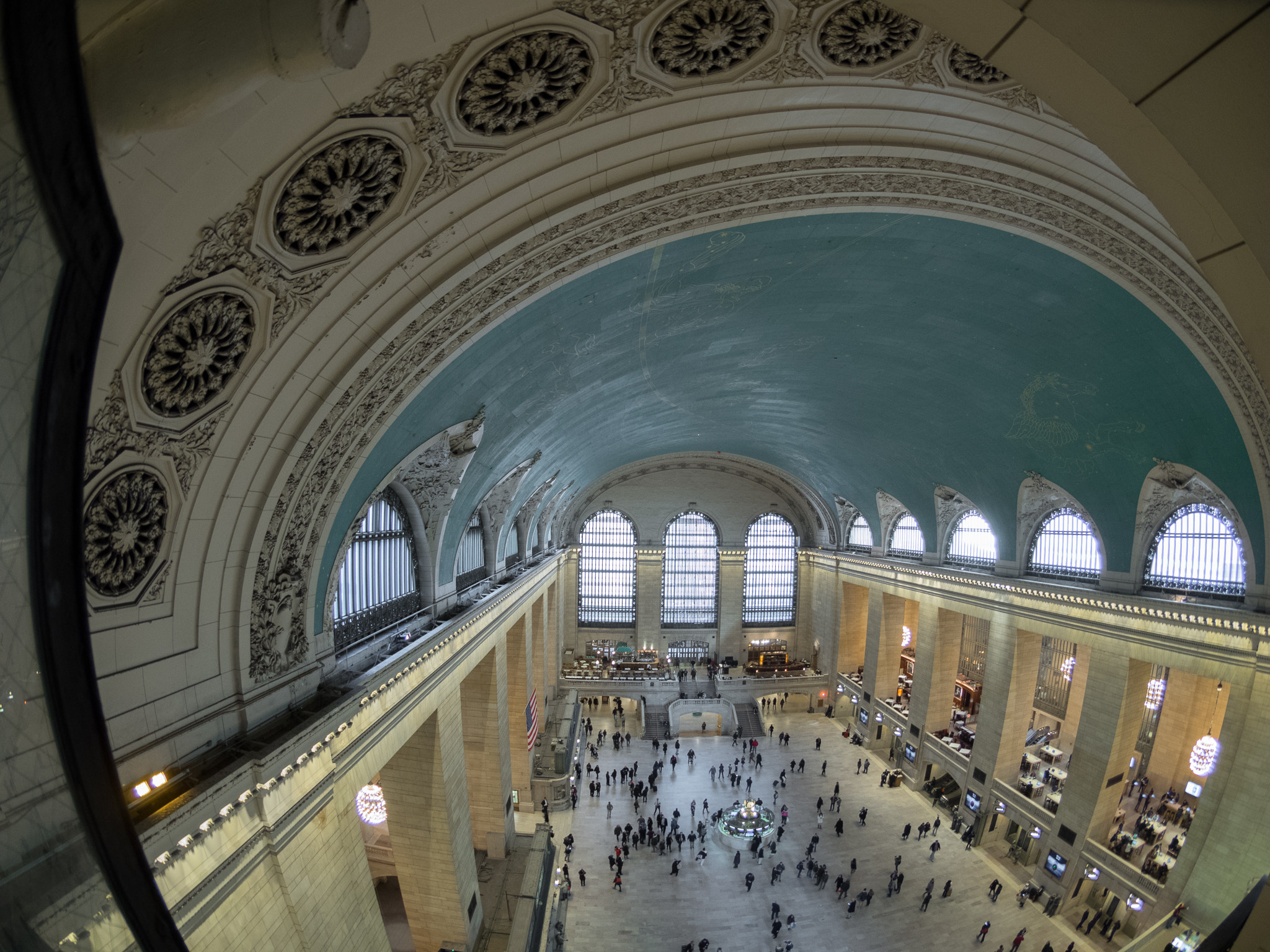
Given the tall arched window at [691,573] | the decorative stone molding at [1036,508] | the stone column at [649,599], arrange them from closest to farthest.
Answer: the decorative stone molding at [1036,508], the stone column at [649,599], the tall arched window at [691,573]

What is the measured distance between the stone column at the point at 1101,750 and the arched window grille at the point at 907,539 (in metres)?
9.57

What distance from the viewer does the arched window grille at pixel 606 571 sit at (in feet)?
120

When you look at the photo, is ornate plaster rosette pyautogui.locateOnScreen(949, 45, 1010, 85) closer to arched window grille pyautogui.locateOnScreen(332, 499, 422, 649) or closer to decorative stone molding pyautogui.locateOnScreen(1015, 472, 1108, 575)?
arched window grille pyautogui.locateOnScreen(332, 499, 422, 649)

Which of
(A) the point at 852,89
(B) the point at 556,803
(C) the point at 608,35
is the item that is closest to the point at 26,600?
(C) the point at 608,35

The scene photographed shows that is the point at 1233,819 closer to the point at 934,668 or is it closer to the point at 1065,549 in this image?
the point at 1065,549

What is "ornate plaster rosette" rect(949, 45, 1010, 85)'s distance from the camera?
5.15 meters

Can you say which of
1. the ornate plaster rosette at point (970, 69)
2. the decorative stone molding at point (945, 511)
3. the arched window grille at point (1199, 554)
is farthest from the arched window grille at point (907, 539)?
the ornate plaster rosette at point (970, 69)

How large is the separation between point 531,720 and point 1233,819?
17.4m

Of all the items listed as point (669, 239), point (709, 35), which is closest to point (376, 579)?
point (669, 239)

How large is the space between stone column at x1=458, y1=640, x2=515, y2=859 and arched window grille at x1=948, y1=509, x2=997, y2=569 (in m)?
15.7

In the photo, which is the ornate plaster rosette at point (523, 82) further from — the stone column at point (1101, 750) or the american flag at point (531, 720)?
the american flag at point (531, 720)

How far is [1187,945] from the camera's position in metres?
11.5

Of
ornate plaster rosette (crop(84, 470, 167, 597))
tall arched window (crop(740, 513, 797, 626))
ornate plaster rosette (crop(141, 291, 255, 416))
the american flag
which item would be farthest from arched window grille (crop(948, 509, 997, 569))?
ornate plaster rosette (crop(84, 470, 167, 597))

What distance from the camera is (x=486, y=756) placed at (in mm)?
14789
